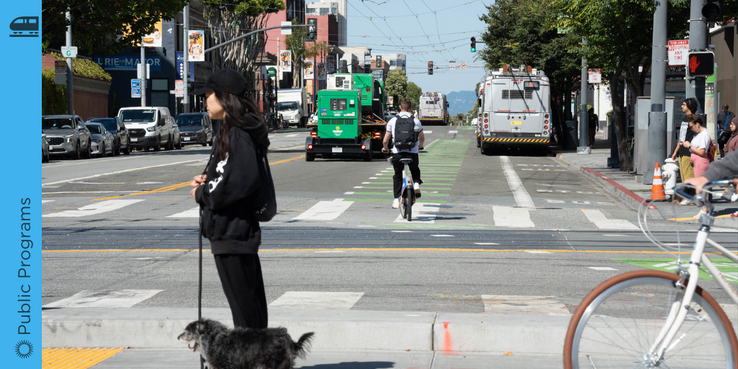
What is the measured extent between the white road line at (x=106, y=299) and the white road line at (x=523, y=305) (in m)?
2.95

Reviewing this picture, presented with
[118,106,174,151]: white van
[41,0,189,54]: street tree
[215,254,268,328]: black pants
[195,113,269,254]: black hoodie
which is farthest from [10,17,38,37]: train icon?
[118,106,174,151]: white van

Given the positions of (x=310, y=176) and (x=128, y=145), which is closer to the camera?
(x=310, y=176)

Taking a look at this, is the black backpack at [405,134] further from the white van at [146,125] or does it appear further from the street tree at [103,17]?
the white van at [146,125]

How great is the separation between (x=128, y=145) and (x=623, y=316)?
36850 millimetres

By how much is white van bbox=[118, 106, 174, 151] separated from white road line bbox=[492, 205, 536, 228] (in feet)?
89.4

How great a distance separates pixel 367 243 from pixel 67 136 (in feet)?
78.6

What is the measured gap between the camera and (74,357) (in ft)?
18.7

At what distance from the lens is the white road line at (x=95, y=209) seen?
14.7 metres

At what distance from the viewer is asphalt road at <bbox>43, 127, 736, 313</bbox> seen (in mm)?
7863

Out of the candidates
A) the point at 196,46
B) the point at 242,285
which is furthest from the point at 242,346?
the point at 196,46

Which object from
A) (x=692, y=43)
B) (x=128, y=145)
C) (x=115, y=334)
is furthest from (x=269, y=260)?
(x=128, y=145)

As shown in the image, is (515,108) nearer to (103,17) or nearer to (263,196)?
(103,17)

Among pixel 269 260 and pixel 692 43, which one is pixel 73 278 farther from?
pixel 692 43

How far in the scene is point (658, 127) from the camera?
1997 centimetres
